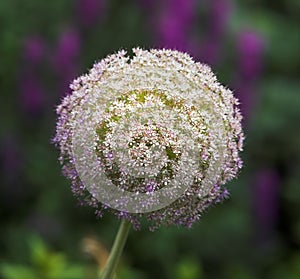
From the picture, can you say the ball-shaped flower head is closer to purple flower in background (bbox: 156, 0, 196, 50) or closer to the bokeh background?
the bokeh background
